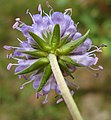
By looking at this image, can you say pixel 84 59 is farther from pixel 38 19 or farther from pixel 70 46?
pixel 38 19

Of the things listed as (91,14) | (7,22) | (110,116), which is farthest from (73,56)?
(7,22)

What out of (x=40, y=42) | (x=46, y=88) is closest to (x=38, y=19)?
(x=40, y=42)

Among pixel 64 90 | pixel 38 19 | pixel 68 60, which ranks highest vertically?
pixel 38 19

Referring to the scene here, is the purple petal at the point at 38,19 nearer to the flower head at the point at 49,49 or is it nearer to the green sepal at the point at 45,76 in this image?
the flower head at the point at 49,49

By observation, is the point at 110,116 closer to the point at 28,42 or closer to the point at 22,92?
the point at 22,92

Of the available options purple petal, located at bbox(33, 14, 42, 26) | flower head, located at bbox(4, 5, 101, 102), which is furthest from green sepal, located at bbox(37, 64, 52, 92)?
purple petal, located at bbox(33, 14, 42, 26)

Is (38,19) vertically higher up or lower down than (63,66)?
higher up

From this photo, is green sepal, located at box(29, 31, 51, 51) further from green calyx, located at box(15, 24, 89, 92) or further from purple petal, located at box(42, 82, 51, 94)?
purple petal, located at box(42, 82, 51, 94)
